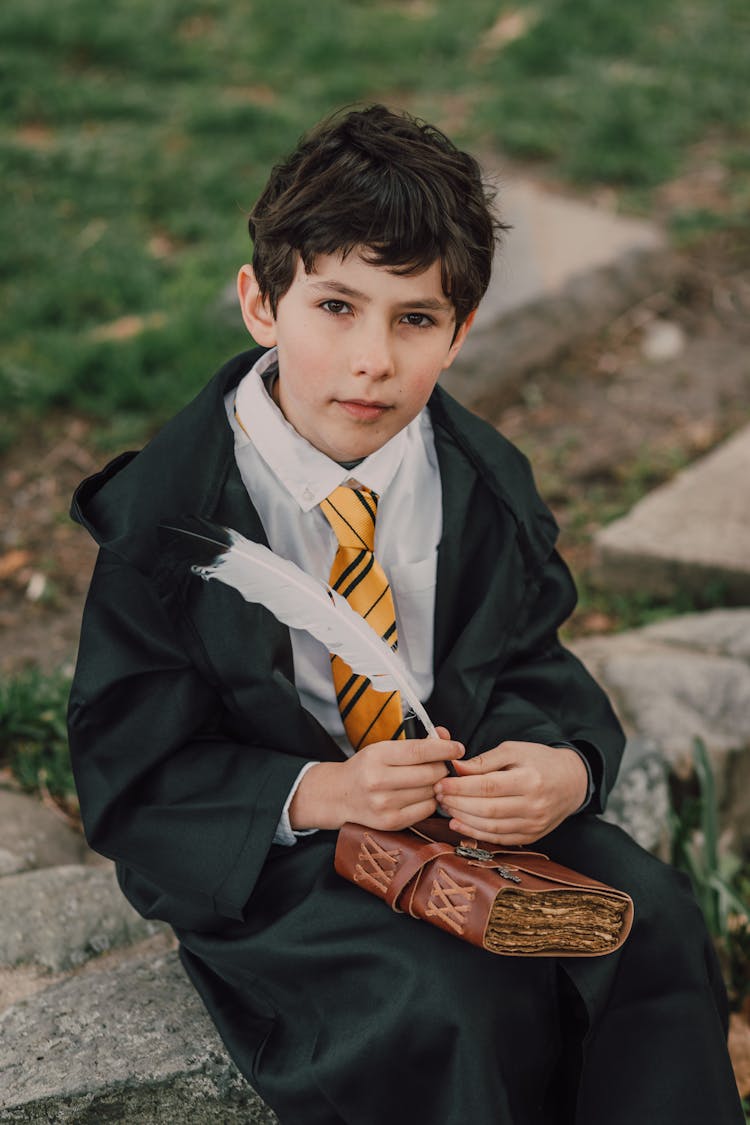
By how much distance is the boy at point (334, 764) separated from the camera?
6.02 feet

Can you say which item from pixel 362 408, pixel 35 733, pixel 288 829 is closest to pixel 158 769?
pixel 288 829

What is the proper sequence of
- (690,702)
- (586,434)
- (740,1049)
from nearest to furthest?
(740,1049) < (690,702) < (586,434)

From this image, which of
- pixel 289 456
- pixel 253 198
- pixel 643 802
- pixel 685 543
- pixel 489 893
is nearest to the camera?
pixel 489 893

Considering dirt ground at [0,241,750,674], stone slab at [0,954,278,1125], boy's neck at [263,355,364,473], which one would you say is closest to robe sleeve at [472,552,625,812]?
boy's neck at [263,355,364,473]

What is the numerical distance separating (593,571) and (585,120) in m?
3.17

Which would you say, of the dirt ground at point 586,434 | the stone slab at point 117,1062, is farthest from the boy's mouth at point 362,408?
the dirt ground at point 586,434

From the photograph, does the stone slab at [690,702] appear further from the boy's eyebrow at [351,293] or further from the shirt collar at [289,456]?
the boy's eyebrow at [351,293]

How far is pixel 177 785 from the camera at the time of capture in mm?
1927

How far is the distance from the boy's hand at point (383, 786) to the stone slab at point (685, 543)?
198 cm

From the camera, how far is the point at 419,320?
75.6 inches

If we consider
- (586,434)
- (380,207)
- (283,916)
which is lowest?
(586,434)

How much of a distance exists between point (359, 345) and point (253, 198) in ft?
12.8

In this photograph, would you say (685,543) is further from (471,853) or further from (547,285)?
(471,853)

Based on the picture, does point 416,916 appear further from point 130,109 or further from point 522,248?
point 130,109
